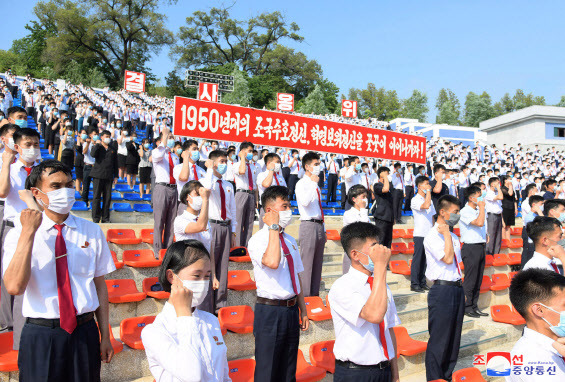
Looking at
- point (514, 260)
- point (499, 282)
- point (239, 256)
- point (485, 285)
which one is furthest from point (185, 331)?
point (514, 260)

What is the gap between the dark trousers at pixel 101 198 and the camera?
739cm

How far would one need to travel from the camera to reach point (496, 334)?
5.68 m

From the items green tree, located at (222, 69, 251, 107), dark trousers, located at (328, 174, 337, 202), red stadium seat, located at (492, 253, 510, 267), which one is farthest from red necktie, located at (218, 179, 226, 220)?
green tree, located at (222, 69, 251, 107)

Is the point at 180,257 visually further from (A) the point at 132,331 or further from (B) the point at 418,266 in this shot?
(B) the point at 418,266

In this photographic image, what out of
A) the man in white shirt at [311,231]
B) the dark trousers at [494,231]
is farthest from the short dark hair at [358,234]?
the dark trousers at [494,231]

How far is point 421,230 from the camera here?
21.9 feet

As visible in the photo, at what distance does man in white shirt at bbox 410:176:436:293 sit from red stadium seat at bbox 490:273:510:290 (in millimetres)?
1108

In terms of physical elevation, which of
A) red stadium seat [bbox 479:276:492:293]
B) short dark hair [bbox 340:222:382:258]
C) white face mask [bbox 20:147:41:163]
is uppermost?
white face mask [bbox 20:147:41:163]

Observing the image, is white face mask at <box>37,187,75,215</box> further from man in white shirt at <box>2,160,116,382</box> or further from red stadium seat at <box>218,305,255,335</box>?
red stadium seat at <box>218,305,255,335</box>

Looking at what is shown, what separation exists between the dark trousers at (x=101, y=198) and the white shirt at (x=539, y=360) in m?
6.89

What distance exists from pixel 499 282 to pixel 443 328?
11.5 ft

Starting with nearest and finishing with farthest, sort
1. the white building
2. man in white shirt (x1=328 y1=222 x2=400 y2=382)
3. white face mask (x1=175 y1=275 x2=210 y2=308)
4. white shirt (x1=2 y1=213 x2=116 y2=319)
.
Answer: white face mask (x1=175 y1=275 x2=210 y2=308) → white shirt (x1=2 y1=213 x2=116 y2=319) → man in white shirt (x1=328 y1=222 x2=400 y2=382) → the white building

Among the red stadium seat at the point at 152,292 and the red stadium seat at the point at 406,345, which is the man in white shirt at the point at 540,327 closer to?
the red stadium seat at the point at 406,345

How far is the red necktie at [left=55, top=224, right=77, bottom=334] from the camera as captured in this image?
87.5 inches
